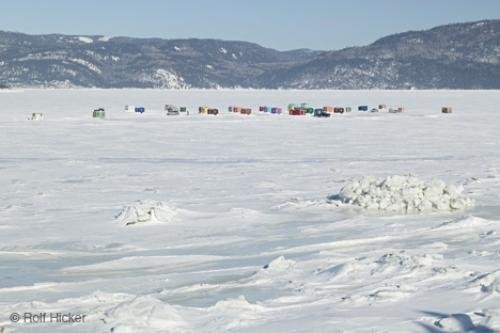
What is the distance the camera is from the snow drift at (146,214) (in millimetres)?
16891

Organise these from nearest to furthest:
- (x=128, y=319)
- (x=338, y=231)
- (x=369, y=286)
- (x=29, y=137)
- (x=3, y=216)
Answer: (x=128, y=319)
(x=369, y=286)
(x=338, y=231)
(x=3, y=216)
(x=29, y=137)

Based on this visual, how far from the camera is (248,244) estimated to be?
1487cm

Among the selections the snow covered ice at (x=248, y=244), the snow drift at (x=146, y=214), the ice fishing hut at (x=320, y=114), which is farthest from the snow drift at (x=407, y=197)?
the ice fishing hut at (x=320, y=114)

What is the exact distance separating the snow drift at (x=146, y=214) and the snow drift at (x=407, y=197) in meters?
3.96

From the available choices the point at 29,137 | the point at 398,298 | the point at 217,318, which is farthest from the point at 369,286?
the point at 29,137

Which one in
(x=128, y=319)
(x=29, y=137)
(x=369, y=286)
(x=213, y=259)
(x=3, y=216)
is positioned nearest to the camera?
(x=128, y=319)

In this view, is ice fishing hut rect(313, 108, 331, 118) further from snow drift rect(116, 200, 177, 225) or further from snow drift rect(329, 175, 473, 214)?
snow drift rect(116, 200, 177, 225)

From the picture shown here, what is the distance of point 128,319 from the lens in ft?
31.8

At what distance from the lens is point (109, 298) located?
10.8 metres

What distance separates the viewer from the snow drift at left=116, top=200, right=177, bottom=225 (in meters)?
16.9

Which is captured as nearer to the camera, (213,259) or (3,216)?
(213,259)

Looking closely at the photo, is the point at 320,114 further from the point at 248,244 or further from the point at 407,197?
the point at 248,244

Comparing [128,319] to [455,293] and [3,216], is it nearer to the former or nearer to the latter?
[455,293]

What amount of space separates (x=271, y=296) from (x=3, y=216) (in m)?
8.65
